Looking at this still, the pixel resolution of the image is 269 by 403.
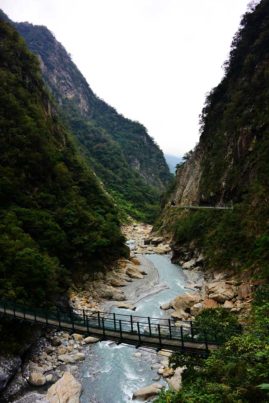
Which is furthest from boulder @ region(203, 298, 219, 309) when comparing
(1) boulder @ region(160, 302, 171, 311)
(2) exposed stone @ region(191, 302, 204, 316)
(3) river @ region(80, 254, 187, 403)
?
(1) boulder @ region(160, 302, 171, 311)

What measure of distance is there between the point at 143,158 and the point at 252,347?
16577 cm

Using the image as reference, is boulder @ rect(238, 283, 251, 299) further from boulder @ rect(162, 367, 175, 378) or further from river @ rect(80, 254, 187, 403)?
boulder @ rect(162, 367, 175, 378)

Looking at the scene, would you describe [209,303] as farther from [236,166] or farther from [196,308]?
[236,166]

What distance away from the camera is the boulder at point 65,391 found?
52.9 feet

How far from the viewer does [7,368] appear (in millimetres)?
A: 17812

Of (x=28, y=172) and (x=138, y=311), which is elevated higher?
(x=28, y=172)

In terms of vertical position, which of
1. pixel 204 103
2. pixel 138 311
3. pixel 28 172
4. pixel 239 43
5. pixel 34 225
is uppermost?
pixel 239 43

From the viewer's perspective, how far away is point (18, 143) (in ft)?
125

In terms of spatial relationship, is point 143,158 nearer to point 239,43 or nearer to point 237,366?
point 239,43

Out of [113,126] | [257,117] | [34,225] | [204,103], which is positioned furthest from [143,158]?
[34,225]

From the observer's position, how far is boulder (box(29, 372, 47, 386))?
17.6m

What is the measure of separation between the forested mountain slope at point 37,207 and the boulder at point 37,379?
4784 millimetres

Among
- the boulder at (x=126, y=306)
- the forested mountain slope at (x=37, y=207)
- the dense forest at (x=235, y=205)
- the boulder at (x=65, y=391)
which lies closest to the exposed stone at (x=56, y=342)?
the forested mountain slope at (x=37, y=207)

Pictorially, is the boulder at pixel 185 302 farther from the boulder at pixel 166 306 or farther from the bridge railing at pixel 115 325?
the bridge railing at pixel 115 325
